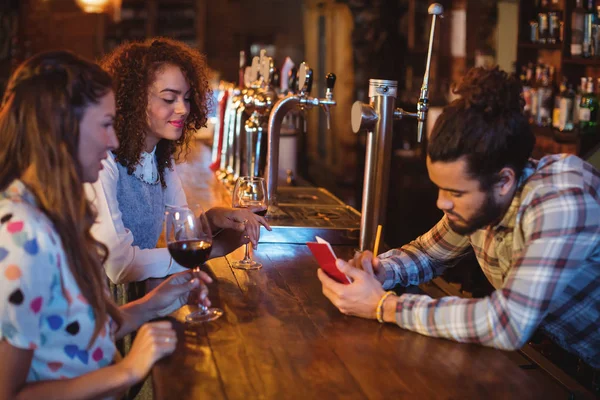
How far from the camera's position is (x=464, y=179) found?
1.66m

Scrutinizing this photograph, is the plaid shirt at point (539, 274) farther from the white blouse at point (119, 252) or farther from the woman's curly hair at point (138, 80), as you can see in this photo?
the woman's curly hair at point (138, 80)

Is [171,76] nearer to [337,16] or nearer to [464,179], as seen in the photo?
[464,179]

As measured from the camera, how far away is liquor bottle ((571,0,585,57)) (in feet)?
15.8

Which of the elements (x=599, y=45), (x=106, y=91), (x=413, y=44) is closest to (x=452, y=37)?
(x=413, y=44)

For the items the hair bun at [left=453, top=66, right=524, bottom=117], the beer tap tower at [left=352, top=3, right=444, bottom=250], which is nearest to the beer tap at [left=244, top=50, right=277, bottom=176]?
the beer tap tower at [left=352, top=3, right=444, bottom=250]

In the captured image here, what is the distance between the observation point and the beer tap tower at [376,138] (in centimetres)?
231

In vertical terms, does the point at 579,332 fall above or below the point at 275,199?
below

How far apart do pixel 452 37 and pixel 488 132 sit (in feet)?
18.5

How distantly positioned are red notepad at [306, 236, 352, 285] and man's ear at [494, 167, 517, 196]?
0.40 m

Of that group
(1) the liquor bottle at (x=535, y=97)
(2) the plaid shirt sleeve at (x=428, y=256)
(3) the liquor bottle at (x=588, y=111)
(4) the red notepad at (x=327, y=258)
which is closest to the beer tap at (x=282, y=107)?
(2) the plaid shirt sleeve at (x=428, y=256)

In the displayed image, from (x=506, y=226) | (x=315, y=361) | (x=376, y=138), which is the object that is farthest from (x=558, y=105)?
(x=315, y=361)

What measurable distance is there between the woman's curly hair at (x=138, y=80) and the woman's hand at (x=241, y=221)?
0.33 metres

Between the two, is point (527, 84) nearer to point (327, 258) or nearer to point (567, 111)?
point (567, 111)

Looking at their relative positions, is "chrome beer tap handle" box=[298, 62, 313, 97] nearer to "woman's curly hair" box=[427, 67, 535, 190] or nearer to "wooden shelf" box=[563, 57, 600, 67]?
"woman's curly hair" box=[427, 67, 535, 190]
